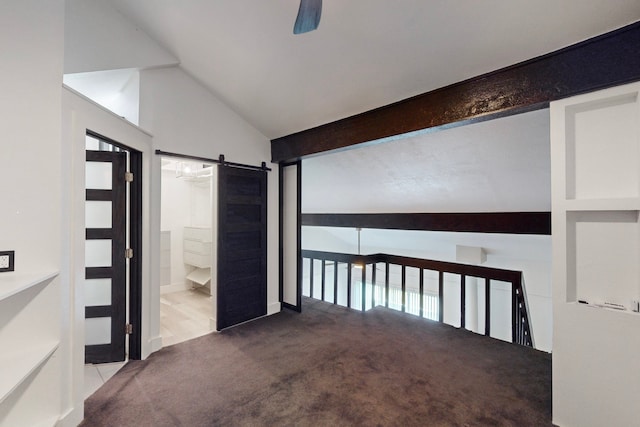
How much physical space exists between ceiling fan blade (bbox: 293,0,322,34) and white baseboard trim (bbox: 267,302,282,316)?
131 inches

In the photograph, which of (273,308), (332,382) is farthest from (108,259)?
(332,382)

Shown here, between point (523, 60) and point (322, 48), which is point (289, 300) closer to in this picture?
point (322, 48)

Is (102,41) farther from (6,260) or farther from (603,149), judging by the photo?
(603,149)

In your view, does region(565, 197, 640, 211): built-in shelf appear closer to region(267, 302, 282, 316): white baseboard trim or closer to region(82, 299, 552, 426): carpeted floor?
region(82, 299, 552, 426): carpeted floor

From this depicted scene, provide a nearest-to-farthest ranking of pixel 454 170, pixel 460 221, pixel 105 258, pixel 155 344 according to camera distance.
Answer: pixel 105 258
pixel 155 344
pixel 454 170
pixel 460 221

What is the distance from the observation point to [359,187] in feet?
13.8

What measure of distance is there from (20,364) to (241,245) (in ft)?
7.13

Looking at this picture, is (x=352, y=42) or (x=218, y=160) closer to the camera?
(x=352, y=42)

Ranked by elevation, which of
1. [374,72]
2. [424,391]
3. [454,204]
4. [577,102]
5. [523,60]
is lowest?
[424,391]

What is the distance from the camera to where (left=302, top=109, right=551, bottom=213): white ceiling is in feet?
8.39

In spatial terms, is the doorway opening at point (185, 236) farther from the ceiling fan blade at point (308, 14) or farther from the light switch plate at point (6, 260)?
the ceiling fan blade at point (308, 14)

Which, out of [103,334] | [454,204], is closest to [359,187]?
[454,204]

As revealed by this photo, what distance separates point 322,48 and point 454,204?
254cm

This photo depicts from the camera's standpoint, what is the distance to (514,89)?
192 cm
